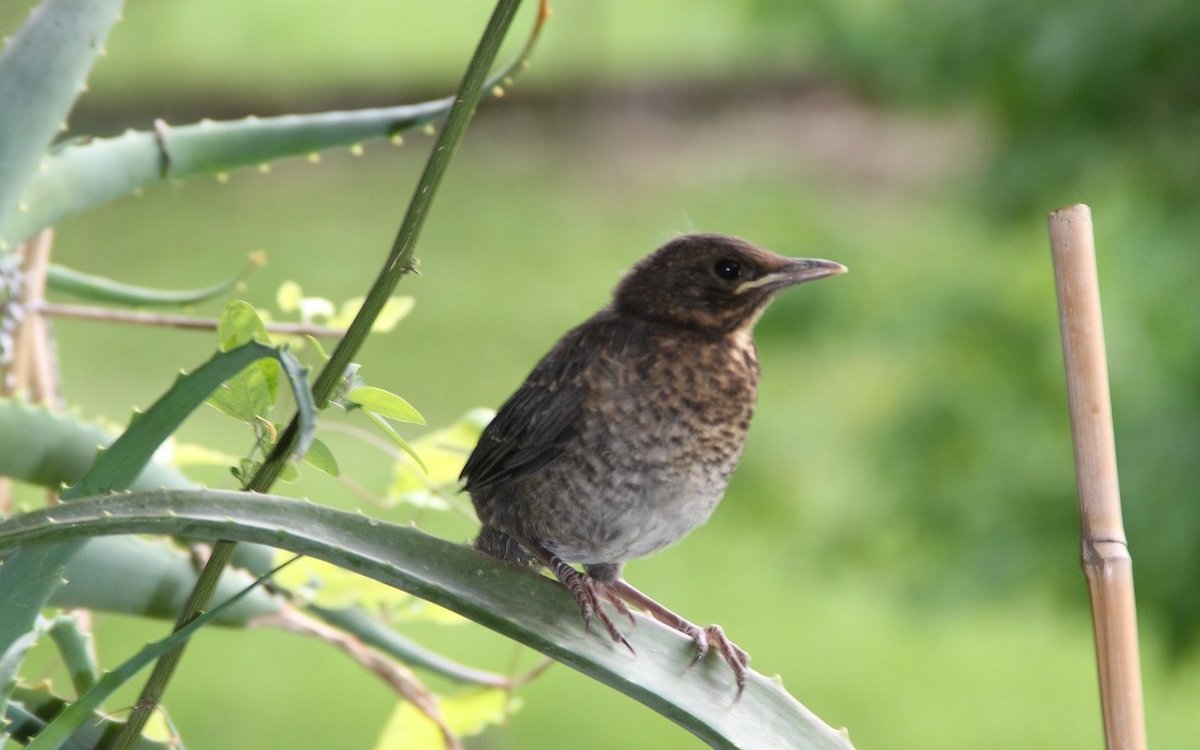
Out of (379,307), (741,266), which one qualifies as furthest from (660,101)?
(379,307)

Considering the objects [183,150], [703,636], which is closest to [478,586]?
[703,636]

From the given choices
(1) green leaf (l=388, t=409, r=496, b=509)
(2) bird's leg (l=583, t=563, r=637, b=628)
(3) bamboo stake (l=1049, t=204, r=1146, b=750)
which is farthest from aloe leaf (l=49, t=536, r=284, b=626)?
(3) bamboo stake (l=1049, t=204, r=1146, b=750)

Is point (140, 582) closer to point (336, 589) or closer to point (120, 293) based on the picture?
point (336, 589)

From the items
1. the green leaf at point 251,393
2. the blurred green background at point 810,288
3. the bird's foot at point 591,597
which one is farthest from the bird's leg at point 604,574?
the green leaf at point 251,393

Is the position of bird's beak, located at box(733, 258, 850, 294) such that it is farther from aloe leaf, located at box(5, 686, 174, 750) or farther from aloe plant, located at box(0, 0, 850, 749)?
aloe leaf, located at box(5, 686, 174, 750)

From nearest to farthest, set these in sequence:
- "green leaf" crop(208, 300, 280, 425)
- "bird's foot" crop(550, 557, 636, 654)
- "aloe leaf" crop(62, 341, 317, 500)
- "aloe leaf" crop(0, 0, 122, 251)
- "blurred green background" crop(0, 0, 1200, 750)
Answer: "aloe leaf" crop(62, 341, 317, 500) < "green leaf" crop(208, 300, 280, 425) < "bird's foot" crop(550, 557, 636, 654) < "aloe leaf" crop(0, 0, 122, 251) < "blurred green background" crop(0, 0, 1200, 750)

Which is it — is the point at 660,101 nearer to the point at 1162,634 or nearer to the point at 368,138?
the point at 1162,634
